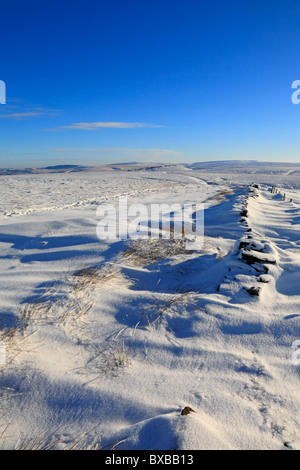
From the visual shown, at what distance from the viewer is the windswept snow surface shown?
1259 millimetres

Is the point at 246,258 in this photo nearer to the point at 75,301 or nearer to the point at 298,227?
the point at 75,301

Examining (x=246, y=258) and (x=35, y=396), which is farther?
(x=246, y=258)

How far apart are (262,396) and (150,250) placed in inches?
98.2

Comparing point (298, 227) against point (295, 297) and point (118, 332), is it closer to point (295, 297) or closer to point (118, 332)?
point (295, 297)

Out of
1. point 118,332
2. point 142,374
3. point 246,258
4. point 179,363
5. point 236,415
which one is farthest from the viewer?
point 246,258

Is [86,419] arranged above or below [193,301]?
below

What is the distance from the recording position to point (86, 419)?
4.40 feet

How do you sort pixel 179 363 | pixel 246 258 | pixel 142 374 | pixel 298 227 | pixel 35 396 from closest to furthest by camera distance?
pixel 35 396 → pixel 142 374 → pixel 179 363 → pixel 246 258 → pixel 298 227

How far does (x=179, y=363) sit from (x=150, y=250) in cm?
213

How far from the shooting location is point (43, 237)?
4.50 m

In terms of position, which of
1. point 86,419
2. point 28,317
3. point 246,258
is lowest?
point 86,419

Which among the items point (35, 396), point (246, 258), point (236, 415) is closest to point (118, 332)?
point (35, 396)

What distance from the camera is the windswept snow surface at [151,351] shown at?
1.26 m

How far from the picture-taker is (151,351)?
73.6 inches
